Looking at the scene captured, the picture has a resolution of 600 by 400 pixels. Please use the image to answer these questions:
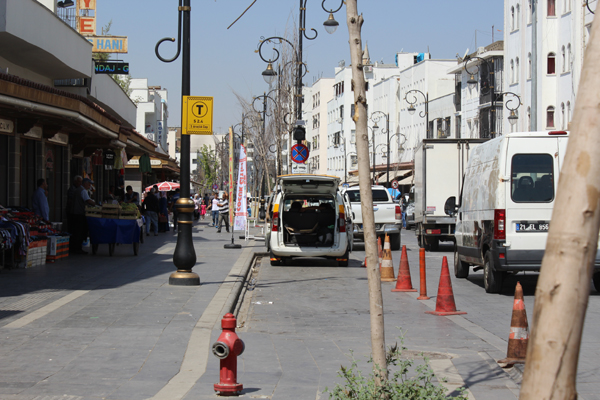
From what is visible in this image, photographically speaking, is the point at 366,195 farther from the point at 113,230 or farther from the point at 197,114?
the point at 113,230

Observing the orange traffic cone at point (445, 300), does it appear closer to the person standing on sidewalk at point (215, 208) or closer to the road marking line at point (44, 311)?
the road marking line at point (44, 311)

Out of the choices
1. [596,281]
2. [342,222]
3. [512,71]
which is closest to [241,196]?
[342,222]

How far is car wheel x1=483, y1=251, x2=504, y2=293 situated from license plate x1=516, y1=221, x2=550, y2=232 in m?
0.69

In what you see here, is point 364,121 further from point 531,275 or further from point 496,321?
point 531,275

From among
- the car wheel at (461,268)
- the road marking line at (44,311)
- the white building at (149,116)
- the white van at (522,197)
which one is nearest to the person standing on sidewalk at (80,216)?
the road marking line at (44,311)

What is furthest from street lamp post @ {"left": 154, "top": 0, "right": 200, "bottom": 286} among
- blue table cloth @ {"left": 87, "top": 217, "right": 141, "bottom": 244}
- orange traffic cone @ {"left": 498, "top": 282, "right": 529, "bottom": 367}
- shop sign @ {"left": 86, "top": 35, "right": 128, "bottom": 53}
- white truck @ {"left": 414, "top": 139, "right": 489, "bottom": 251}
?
white truck @ {"left": 414, "top": 139, "right": 489, "bottom": 251}

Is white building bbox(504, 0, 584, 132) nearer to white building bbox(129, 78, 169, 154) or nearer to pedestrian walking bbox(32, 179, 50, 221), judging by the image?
pedestrian walking bbox(32, 179, 50, 221)

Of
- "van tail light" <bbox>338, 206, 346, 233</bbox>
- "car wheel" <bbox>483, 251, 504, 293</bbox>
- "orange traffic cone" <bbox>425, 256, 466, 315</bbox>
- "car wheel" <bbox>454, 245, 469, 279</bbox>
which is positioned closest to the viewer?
"orange traffic cone" <bbox>425, 256, 466, 315</bbox>

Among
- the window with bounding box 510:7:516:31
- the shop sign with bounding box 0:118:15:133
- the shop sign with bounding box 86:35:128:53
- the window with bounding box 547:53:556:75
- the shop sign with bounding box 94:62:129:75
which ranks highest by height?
the window with bounding box 510:7:516:31

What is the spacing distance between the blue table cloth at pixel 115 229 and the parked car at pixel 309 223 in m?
3.21

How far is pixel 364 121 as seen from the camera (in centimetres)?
492

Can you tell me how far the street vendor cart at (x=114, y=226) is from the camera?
1747 cm

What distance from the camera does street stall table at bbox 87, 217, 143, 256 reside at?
17.5m

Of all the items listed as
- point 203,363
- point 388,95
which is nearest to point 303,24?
point 203,363
